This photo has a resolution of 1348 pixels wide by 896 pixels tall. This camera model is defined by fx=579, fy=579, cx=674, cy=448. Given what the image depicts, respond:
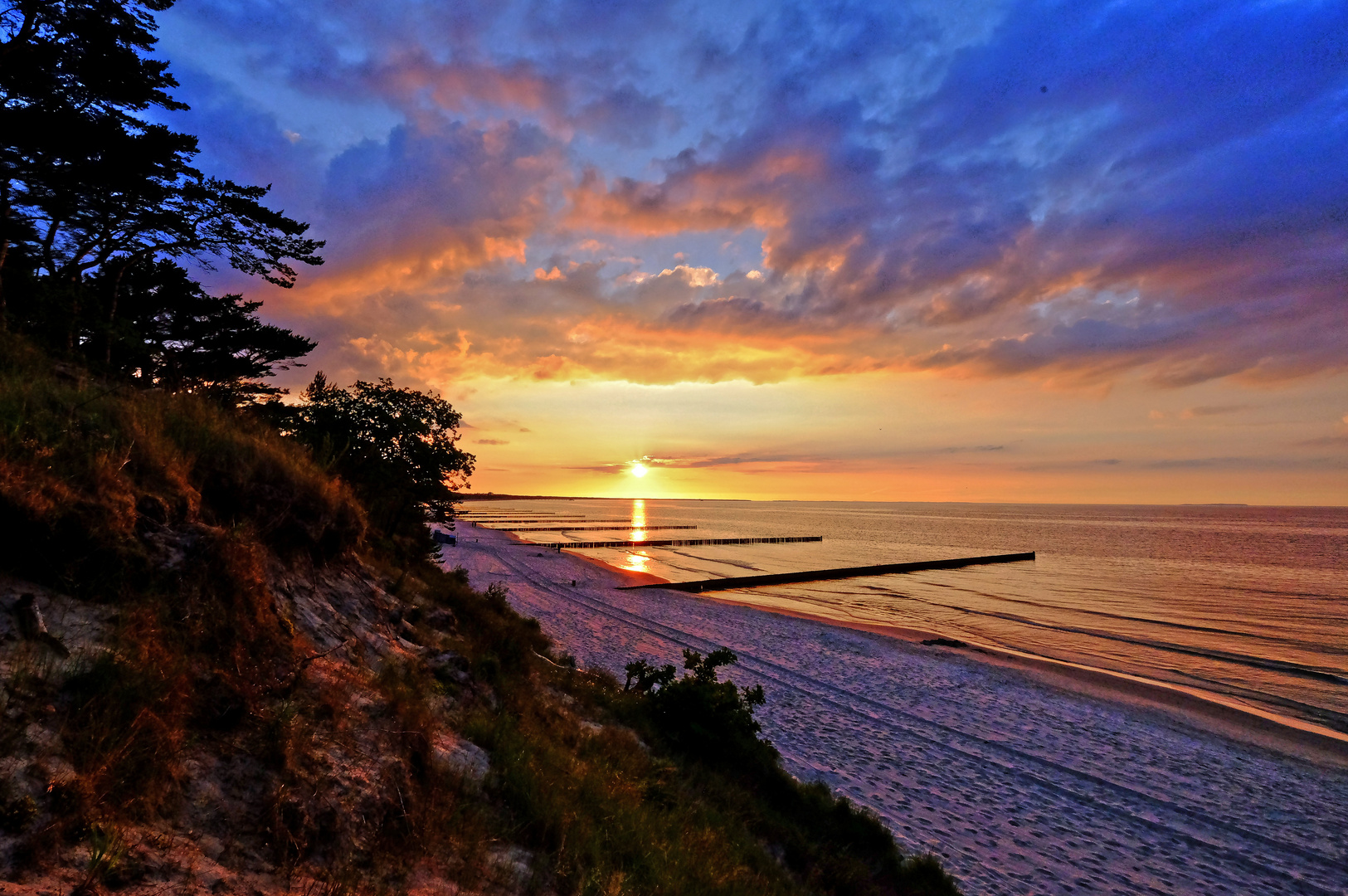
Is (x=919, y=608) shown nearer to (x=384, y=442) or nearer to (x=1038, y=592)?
(x=1038, y=592)

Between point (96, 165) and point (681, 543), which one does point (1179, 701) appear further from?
point (681, 543)

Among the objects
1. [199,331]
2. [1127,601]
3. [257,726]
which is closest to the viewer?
[257,726]

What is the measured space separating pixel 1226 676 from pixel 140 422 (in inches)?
1374

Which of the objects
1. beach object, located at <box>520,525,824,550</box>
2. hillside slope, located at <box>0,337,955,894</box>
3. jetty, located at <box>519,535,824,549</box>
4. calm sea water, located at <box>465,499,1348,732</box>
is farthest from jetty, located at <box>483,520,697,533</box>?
Result: hillside slope, located at <box>0,337,955,894</box>

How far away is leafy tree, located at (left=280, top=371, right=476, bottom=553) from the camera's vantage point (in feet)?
54.7

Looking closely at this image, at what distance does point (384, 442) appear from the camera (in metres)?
19.0

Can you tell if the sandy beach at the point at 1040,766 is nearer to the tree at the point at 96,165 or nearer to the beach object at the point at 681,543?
the tree at the point at 96,165

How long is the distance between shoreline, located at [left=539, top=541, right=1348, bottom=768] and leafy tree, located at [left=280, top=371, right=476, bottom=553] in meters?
22.2

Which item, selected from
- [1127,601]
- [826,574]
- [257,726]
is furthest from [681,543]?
[257,726]

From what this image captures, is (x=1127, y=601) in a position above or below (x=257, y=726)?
below

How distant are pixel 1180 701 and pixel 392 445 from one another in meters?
28.8

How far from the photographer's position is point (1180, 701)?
2050cm

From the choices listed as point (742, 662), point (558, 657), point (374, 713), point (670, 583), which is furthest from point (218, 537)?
point (670, 583)

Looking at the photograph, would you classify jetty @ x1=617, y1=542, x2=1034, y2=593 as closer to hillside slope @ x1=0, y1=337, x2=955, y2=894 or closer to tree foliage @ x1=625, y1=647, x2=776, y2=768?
tree foliage @ x1=625, y1=647, x2=776, y2=768
